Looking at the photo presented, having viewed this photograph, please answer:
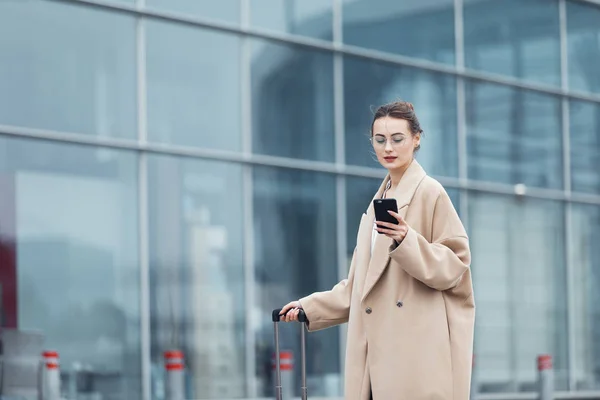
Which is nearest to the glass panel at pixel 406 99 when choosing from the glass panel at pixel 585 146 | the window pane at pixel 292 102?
the window pane at pixel 292 102

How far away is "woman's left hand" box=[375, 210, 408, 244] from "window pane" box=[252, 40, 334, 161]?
8458mm

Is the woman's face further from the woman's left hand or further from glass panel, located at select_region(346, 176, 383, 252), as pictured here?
glass panel, located at select_region(346, 176, 383, 252)

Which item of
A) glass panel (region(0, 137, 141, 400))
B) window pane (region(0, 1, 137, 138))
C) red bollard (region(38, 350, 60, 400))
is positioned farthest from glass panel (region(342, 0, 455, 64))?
red bollard (region(38, 350, 60, 400))

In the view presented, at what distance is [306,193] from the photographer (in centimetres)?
1309

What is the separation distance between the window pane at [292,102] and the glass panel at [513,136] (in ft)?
7.82

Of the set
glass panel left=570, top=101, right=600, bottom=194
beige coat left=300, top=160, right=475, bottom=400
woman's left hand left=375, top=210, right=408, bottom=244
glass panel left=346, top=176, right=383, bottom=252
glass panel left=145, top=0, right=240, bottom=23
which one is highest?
glass panel left=145, top=0, right=240, bottom=23

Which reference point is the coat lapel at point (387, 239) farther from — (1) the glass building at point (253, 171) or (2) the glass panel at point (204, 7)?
(2) the glass panel at point (204, 7)

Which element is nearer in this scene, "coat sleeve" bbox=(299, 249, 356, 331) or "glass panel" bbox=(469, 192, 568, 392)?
"coat sleeve" bbox=(299, 249, 356, 331)

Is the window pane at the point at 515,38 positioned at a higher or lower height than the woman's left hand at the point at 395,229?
higher

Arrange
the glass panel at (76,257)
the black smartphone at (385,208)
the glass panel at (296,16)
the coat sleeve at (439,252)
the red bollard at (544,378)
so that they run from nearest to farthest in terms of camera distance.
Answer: the black smartphone at (385,208)
the coat sleeve at (439,252)
the glass panel at (76,257)
the glass panel at (296,16)
the red bollard at (544,378)

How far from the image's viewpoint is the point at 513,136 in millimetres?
15531

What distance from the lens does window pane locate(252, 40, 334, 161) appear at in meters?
12.7

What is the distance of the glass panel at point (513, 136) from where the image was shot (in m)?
15.1

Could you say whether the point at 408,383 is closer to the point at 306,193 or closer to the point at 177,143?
the point at 177,143
